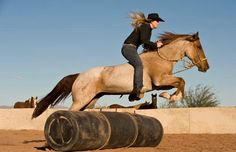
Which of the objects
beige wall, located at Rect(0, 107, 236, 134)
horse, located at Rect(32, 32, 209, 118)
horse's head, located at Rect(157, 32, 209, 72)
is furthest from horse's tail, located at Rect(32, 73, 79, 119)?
beige wall, located at Rect(0, 107, 236, 134)

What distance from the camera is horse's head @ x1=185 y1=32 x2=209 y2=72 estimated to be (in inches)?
356

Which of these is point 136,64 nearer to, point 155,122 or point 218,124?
point 155,122

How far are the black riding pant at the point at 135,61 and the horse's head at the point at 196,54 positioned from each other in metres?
1.23

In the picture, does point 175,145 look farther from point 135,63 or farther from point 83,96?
point 135,63

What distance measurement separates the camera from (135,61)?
28.1ft

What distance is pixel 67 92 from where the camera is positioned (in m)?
9.87

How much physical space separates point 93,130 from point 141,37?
85.6 inches

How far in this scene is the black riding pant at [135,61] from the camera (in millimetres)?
8414

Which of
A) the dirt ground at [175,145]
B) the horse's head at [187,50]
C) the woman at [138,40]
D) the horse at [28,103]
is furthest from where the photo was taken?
the horse at [28,103]

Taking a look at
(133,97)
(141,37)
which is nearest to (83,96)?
(133,97)

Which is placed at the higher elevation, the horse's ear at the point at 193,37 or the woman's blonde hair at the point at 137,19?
the woman's blonde hair at the point at 137,19

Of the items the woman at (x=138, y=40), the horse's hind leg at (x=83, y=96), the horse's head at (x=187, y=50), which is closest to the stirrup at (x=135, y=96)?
the woman at (x=138, y=40)

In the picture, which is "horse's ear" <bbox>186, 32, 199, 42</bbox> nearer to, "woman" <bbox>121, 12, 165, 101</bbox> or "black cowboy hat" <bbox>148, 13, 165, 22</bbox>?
"woman" <bbox>121, 12, 165, 101</bbox>

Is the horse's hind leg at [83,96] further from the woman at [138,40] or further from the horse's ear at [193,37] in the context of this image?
the horse's ear at [193,37]
